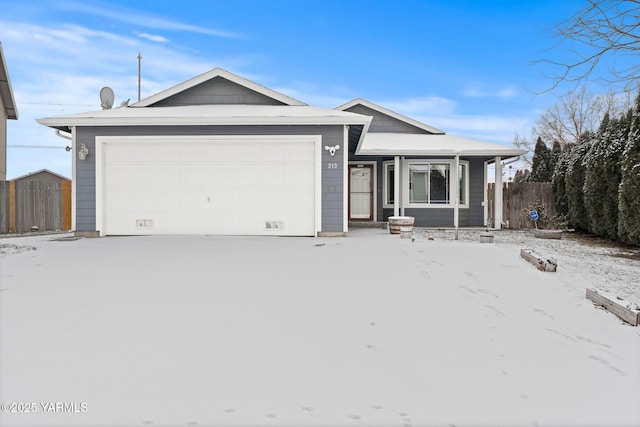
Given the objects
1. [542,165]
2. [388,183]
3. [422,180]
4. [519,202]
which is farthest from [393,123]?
[542,165]

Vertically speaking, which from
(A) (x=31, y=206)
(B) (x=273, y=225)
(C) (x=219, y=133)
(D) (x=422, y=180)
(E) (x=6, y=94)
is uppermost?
(E) (x=6, y=94)

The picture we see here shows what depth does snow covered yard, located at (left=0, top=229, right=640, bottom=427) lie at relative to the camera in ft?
7.55

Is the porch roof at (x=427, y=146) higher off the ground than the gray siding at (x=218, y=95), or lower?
lower

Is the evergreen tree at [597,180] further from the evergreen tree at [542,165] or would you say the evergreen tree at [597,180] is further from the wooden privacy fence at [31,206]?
the wooden privacy fence at [31,206]

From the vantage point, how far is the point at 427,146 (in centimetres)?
1338

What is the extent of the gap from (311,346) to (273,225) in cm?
606

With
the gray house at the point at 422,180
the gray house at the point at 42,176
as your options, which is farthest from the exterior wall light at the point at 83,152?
the gray house at the point at 42,176

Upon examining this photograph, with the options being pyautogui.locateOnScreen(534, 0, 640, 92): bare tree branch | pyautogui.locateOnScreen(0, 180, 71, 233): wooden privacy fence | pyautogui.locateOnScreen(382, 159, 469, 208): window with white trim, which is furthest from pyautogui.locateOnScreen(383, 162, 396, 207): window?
pyautogui.locateOnScreen(0, 180, 71, 233): wooden privacy fence

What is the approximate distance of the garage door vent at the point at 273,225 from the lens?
900 centimetres

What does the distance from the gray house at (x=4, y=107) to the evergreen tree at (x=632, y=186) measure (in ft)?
64.9

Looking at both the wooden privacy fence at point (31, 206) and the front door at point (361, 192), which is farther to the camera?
the front door at point (361, 192)

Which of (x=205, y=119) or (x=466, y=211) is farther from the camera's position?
(x=466, y=211)

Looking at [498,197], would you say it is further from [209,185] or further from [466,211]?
[209,185]

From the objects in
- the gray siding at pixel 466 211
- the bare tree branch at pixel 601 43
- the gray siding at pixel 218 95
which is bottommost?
the gray siding at pixel 466 211
